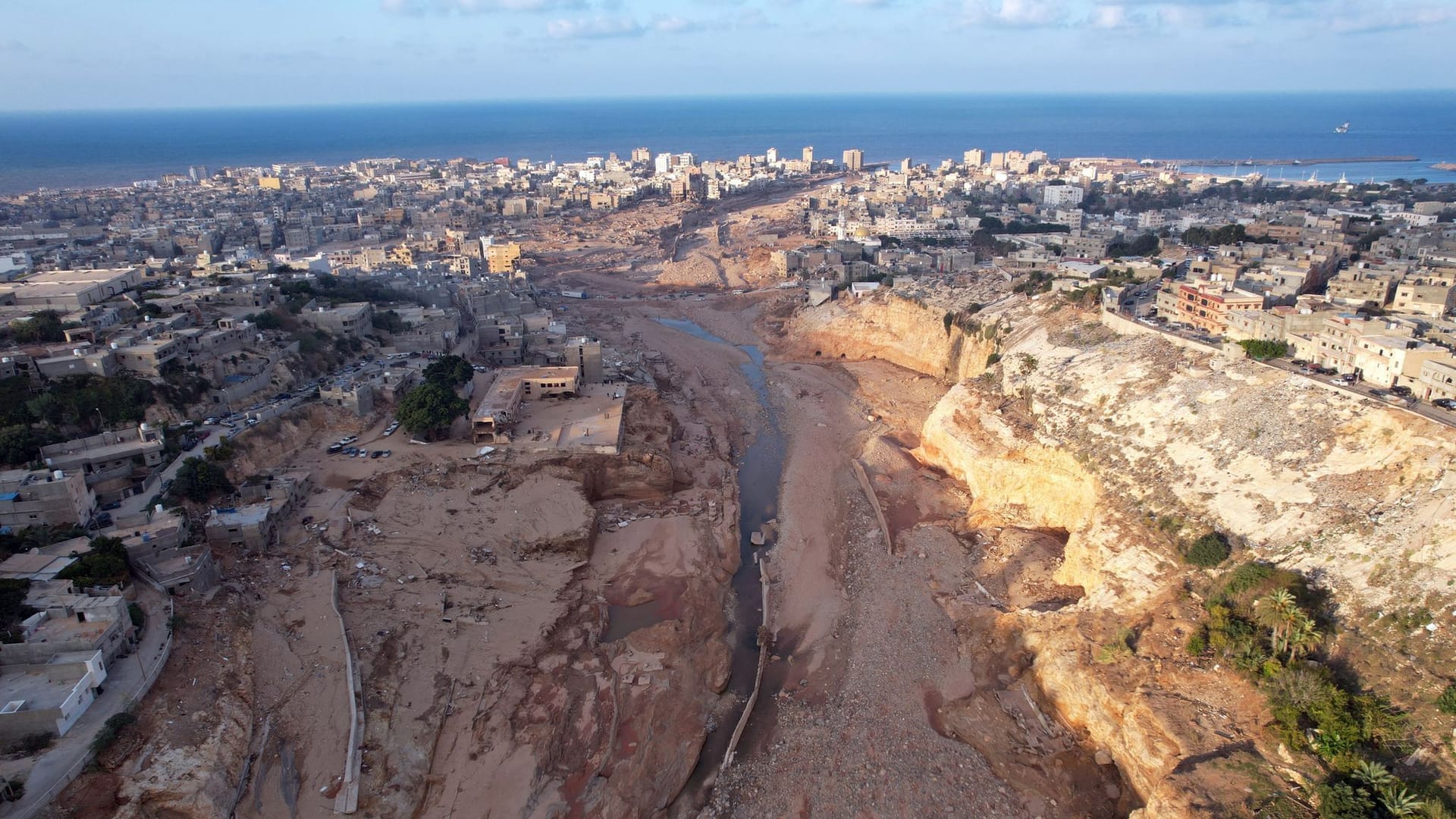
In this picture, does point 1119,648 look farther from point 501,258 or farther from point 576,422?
point 501,258

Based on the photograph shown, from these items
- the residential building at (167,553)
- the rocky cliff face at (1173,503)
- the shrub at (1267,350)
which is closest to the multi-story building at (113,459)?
the residential building at (167,553)

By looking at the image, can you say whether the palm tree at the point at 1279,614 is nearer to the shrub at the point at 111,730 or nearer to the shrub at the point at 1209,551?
the shrub at the point at 1209,551

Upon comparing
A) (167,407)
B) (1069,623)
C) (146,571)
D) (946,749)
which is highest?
(167,407)

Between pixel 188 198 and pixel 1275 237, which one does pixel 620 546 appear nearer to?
pixel 1275 237

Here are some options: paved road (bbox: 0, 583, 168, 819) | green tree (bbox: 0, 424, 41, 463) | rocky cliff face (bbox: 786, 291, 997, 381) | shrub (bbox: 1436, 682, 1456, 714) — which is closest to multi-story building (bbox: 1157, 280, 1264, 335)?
rocky cliff face (bbox: 786, 291, 997, 381)

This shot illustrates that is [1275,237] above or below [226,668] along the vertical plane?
above

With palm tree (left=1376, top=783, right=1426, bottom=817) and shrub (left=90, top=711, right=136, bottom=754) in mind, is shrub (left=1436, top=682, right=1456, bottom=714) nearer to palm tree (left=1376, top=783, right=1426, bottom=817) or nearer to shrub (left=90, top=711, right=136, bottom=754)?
palm tree (left=1376, top=783, right=1426, bottom=817)

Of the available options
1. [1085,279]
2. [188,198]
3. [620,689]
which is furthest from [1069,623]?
[188,198]
